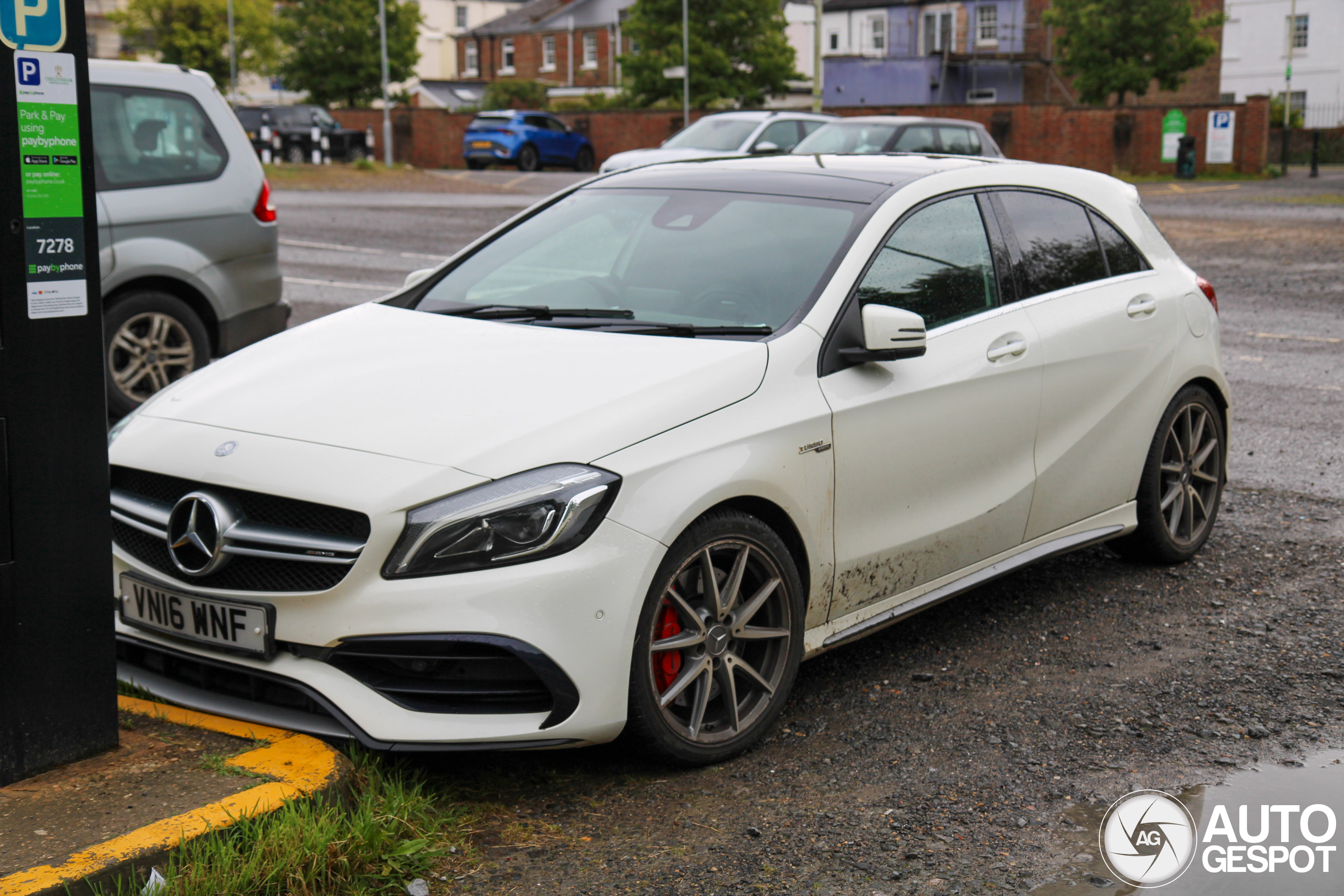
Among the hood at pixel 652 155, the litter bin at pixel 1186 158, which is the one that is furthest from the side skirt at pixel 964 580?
the litter bin at pixel 1186 158

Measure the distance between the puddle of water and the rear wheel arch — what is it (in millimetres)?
6236

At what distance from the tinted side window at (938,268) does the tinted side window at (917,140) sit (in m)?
14.2

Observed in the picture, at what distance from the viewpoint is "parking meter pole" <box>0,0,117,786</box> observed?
3188 millimetres

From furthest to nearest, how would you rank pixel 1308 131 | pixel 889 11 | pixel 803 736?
pixel 889 11 < pixel 1308 131 < pixel 803 736

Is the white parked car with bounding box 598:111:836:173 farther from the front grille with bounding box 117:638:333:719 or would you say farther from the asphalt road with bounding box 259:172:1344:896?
the front grille with bounding box 117:638:333:719

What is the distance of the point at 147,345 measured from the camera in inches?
318

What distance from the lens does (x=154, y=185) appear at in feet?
26.5

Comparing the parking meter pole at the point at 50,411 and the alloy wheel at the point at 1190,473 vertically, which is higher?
the parking meter pole at the point at 50,411

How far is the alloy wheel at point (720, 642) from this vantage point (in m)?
3.67

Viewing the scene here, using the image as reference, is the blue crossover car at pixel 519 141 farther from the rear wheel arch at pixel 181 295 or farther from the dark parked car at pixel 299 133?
the rear wheel arch at pixel 181 295

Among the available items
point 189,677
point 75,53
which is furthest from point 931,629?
point 75,53

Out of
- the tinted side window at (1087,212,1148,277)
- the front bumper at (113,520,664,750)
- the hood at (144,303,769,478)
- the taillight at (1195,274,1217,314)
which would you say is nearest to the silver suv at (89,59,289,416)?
the hood at (144,303,769,478)

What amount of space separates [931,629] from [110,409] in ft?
16.5

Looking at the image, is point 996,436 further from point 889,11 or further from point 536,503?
point 889,11
